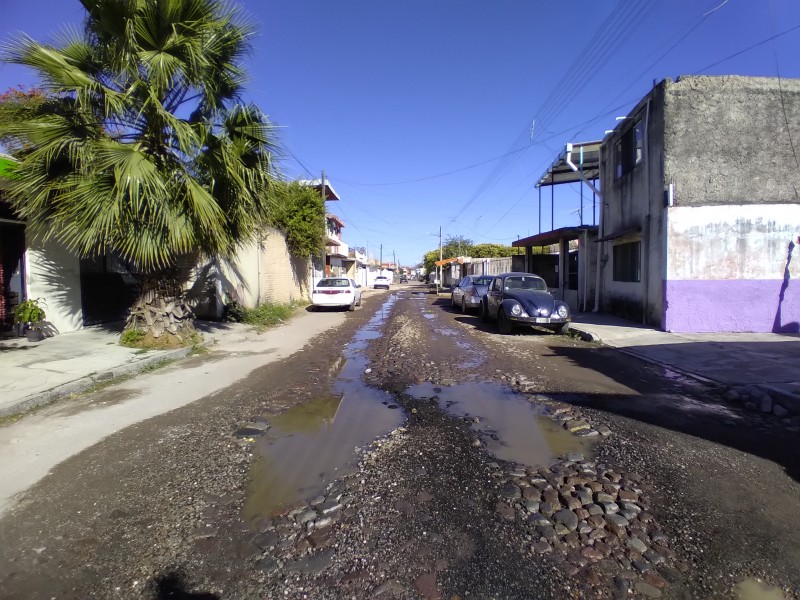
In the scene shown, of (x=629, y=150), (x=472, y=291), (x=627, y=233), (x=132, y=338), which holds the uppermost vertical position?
(x=629, y=150)

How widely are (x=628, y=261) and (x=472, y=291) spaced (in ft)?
17.6

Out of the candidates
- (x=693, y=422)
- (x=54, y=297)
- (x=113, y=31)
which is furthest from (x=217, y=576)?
(x=54, y=297)

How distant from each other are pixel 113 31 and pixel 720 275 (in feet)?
44.7

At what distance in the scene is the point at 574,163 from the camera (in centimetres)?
1902

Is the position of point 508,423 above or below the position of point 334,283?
below

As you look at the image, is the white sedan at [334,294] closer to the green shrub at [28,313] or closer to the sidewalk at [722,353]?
the sidewalk at [722,353]

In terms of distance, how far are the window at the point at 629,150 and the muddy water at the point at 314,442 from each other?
11.1m

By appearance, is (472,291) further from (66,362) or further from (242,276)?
(66,362)

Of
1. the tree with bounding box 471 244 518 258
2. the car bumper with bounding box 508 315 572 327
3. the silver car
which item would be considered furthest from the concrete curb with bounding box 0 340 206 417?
the tree with bounding box 471 244 518 258

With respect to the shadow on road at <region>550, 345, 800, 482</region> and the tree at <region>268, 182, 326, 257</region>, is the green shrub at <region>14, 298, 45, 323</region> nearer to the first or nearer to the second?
the shadow on road at <region>550, 345, 800, 482</region>

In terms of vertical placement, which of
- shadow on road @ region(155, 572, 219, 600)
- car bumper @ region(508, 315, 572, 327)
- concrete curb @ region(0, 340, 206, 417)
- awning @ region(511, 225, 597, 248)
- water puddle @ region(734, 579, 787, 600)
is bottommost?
shadow on road @ region(155, 572, 219, 600)

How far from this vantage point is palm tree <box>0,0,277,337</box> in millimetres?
7750

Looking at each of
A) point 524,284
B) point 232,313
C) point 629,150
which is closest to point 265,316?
point 232,313

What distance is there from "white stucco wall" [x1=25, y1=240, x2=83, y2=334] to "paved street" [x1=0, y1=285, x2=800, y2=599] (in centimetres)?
508
